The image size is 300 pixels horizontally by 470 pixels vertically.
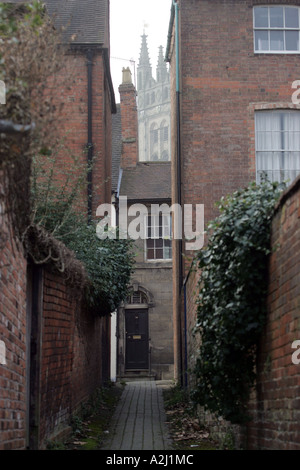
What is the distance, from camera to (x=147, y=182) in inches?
1133

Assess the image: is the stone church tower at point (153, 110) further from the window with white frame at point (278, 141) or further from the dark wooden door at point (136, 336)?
the window with white frame at point (278, 141)

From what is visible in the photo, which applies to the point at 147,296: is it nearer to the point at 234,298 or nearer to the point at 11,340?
the point at 234,298

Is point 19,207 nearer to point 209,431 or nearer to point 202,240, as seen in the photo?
point 209,431

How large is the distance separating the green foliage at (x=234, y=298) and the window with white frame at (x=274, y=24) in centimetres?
968

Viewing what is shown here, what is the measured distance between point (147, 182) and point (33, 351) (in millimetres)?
21434

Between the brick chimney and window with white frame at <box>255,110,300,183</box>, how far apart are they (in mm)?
14478

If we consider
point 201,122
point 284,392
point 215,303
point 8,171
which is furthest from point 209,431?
point 201,122

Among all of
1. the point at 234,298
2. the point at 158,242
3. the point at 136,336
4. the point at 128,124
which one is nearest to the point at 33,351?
the point at 234,298

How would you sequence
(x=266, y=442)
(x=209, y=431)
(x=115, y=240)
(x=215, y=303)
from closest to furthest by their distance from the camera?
(x=266, y=442) → (x=215, y=303) → (x=209, y=431) → (x=115, y=240)

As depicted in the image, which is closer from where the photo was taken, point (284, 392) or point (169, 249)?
point (284, 392)

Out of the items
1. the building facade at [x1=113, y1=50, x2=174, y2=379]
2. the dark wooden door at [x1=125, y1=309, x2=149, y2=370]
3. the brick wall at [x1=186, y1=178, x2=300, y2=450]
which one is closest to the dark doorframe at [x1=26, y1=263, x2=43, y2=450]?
the brick wall at [x1=186, y1=178, x2=300, y2=450]

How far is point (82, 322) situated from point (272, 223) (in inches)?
242

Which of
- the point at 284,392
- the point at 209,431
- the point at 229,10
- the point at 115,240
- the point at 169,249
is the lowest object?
the point at 209,431

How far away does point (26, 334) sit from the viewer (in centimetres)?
752
